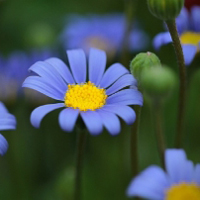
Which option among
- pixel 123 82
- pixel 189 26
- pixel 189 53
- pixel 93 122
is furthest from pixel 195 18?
pixel 93 122

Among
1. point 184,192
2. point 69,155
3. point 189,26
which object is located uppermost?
point 189,26

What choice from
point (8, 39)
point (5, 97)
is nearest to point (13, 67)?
point (5, 97)

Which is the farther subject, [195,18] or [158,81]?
[195,18]

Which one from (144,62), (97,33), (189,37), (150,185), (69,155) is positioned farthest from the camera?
(97,33)

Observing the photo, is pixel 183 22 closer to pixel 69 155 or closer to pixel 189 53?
pixel 189 53

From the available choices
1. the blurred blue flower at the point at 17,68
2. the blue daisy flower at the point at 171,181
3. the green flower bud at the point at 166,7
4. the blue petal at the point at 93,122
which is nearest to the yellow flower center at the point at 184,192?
the blue daisy flower at the point at 171,181

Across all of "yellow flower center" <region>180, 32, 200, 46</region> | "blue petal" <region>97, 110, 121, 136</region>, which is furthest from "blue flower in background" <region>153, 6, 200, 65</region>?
"blue petal" <region>97, 110, 121, 136</region>

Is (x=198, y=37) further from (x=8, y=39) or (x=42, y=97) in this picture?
(x=8, y=39)
